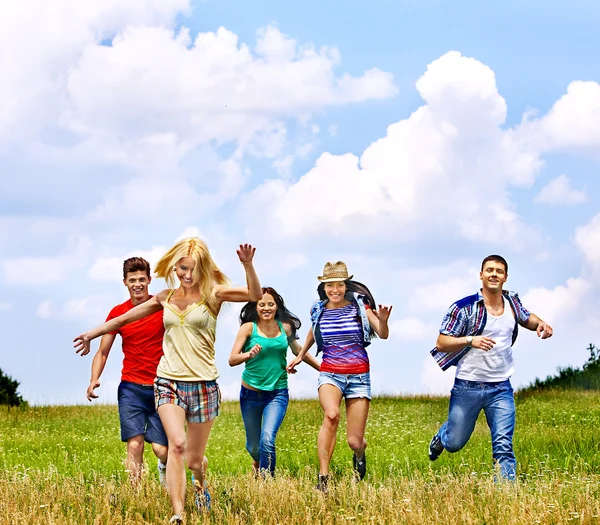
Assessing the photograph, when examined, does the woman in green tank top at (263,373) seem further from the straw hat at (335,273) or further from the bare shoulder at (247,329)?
the straw hat at (335,273)

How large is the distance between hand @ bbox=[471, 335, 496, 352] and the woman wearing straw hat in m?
1.03

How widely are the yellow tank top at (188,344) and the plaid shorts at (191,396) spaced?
0.20 ft

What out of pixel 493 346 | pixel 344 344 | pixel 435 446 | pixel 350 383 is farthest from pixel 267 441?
pixel 493 346

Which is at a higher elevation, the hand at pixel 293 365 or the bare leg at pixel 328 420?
the hand at pixel 293 365

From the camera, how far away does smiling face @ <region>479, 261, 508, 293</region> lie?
9203 mm

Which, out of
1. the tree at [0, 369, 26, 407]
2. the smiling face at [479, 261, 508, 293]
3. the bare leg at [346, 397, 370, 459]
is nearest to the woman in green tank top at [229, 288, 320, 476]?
the bare leg at [346, 397, 370, 459]

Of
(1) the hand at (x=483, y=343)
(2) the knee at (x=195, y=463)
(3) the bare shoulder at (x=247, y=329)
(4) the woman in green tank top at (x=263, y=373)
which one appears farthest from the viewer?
(3) the bare shoulder at (x=247, y=329)

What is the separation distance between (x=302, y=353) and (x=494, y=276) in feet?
8.10

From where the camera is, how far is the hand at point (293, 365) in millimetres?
10195

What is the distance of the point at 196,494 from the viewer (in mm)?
8391

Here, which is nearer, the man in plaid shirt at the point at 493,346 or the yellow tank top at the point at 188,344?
the yellow tank top at the point at 188,344

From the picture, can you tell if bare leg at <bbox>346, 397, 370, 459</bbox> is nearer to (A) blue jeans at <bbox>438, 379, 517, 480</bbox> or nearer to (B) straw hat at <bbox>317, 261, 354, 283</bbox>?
(A) blue jeans at <bbox>438, 379, 517, 480</bbox>

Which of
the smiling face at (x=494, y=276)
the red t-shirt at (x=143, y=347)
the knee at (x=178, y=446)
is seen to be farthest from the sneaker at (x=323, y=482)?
the smiling face at (x=494, y=276)

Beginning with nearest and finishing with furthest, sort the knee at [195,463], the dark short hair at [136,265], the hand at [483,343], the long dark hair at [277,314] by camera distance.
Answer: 1. the knee at [195,463]
2. the hand at [483,343]
3. the dark short hair at [136,265]
4. the long dark hair at [277,314]
